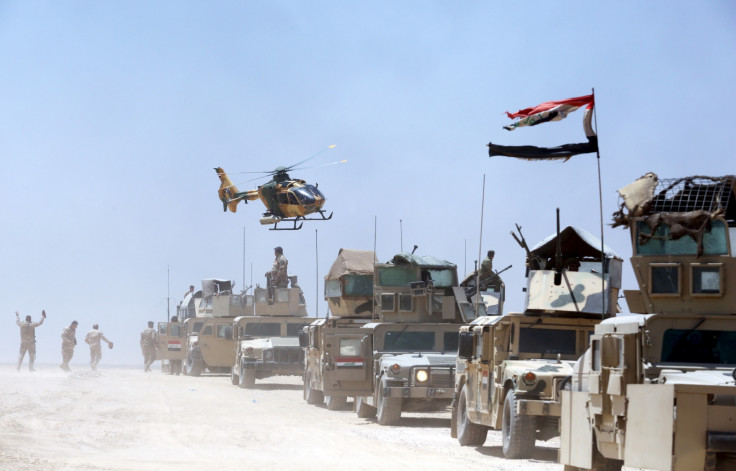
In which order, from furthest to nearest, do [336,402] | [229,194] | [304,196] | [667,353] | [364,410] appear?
1. [229,194]
2. [304,196]
3. [336,402]
4. [364,410]
5. [667,353]

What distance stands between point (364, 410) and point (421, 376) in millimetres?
2796

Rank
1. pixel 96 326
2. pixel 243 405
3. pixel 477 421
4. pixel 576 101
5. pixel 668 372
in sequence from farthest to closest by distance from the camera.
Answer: pixel 96 326 → pixel 243 405 → pixel 576 101 → pixel 477 421 → pixel 668 372

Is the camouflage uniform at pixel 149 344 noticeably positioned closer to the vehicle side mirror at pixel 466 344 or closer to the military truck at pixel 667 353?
the vehicle side mirror at pixel 466 344

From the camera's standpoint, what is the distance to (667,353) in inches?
378

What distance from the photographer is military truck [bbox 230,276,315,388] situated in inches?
1184

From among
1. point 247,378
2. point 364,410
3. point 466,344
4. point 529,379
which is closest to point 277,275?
point 247,378

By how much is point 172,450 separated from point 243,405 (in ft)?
30.8

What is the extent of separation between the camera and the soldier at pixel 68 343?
42.1m

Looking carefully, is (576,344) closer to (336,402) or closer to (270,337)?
(336,402)

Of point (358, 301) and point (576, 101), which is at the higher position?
point (576, 101)

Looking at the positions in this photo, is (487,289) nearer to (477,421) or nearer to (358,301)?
(358,301)

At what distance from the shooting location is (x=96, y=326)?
4641cm

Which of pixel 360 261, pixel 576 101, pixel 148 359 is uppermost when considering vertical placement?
pixel 576 101

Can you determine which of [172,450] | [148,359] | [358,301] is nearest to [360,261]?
[358,301]
